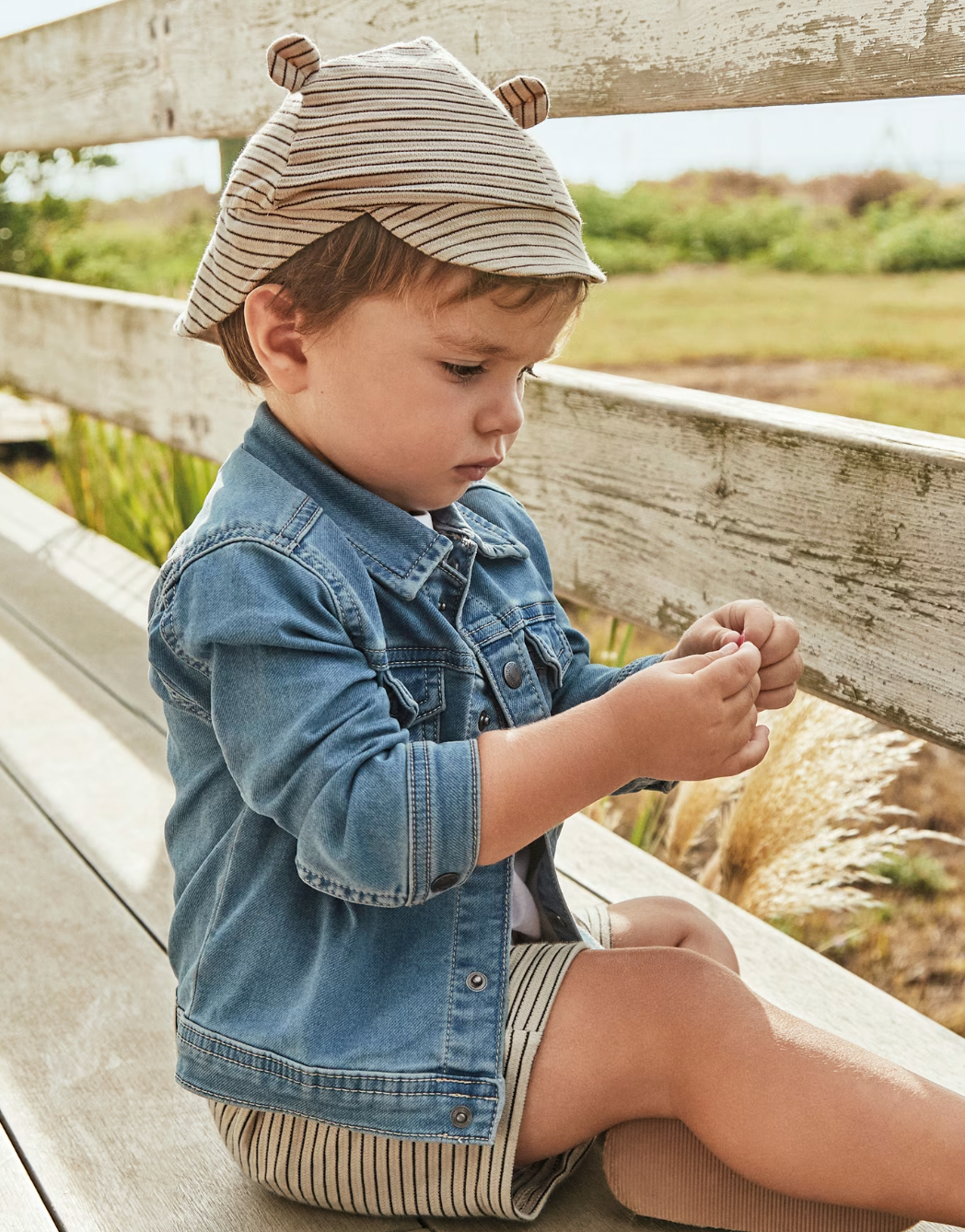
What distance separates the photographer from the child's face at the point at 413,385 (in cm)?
104

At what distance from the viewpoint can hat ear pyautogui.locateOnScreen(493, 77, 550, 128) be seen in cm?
109

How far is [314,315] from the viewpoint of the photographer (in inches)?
41.7

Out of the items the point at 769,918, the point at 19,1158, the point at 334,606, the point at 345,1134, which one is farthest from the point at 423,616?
the point at 769,918

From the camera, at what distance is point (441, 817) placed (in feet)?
3.25

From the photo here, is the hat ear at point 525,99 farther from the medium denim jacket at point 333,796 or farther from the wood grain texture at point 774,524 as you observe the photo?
the wood grain texture at point 774,524

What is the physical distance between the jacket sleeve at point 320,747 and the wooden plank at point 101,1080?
0.36 metres

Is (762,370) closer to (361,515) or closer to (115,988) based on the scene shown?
(115,988)

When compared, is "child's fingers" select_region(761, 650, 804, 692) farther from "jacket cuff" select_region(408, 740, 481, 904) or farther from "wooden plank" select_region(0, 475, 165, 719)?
"wooden plank" select_region(0, 475, 165, 719)

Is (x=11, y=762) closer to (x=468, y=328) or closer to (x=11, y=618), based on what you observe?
(x=11, y=618)

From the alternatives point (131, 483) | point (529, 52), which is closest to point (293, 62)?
point (529, 52)

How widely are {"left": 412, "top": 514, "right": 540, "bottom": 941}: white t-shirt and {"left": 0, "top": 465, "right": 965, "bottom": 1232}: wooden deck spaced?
0.22 m

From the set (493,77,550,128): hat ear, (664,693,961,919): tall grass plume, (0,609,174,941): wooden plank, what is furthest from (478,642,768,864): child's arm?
(664,693,961,919): tall grass plume

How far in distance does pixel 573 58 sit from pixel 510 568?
0.73 m

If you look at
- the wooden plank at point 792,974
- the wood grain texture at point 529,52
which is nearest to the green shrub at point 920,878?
the wooden plank at point 792,974
